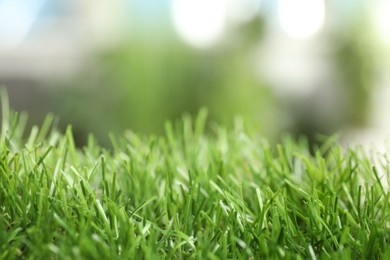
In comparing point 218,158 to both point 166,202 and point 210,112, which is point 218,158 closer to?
point 166,202

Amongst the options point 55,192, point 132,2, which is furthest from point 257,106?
point 55,192

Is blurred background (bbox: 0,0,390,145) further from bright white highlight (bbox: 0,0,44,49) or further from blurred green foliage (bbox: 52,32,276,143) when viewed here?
bright white highlight (bbox: 0,0,44,49)

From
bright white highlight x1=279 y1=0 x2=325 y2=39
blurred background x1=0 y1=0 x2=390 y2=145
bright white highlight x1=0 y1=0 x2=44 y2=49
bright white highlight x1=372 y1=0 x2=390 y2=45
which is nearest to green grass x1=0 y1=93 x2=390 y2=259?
blurred background x1=0 y1=0 x2=390 y2=145

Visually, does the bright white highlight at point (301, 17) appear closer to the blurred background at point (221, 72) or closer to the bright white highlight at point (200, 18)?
the blurred background at point (221, 72)

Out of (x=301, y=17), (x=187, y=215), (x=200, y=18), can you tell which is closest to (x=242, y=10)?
(x=200, y=18)

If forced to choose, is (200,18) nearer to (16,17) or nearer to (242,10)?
(242,10)
